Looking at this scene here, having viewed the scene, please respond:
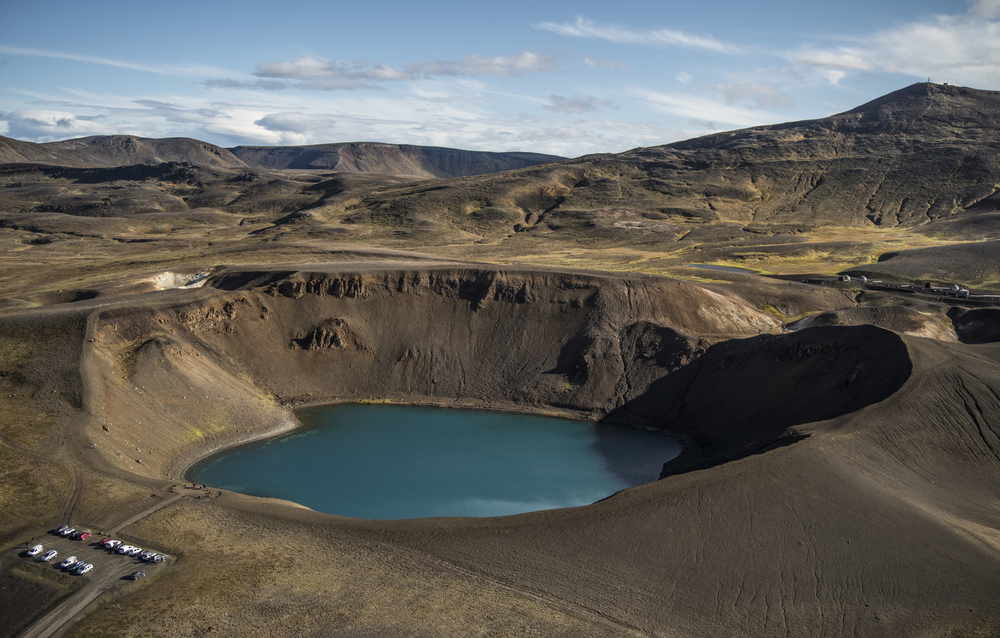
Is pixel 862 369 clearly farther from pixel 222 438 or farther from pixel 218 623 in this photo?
pixel 222 438

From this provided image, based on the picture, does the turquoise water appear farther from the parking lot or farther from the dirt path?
the dirt path

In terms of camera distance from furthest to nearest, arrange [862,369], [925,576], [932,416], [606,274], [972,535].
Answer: [606,274]
[862,369]
[932,416]
[972,535]
[925,576]

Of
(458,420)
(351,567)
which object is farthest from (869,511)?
(458,420)

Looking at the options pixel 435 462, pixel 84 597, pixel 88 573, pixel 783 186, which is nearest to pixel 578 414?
pixel 435 462

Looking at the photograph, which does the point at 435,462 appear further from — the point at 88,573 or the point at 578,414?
the point at 88,573

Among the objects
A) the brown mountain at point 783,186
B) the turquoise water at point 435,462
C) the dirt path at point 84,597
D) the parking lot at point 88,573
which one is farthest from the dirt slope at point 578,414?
the brown mountain at point 783,186

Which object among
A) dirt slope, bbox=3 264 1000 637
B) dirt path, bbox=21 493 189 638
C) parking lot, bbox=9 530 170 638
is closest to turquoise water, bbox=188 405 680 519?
dirt slope, bbox=3 264 1000 637

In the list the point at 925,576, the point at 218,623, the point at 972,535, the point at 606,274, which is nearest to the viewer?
the point at 218,623

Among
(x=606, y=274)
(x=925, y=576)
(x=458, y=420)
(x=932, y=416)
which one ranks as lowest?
(x=458, y=420)
